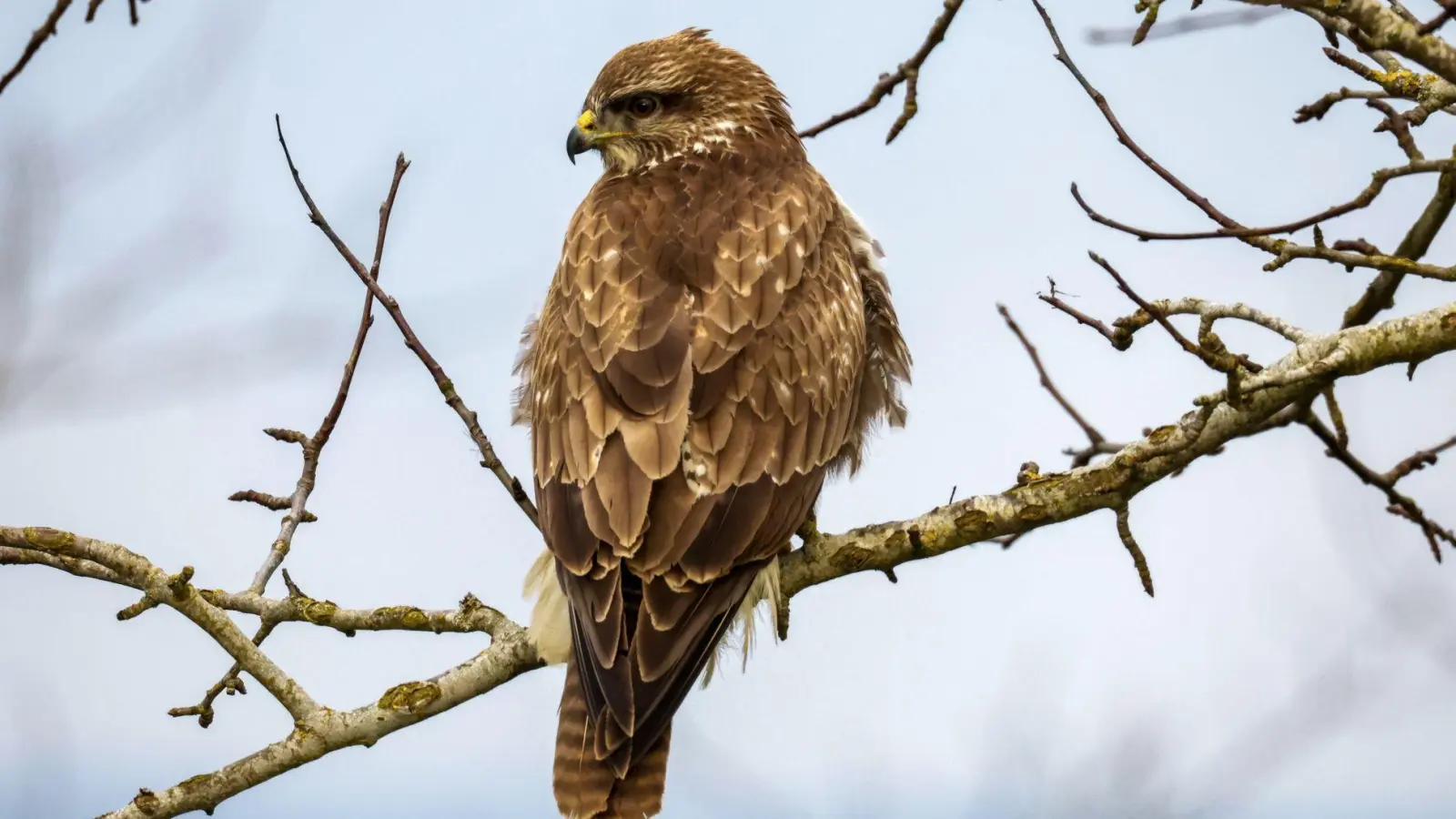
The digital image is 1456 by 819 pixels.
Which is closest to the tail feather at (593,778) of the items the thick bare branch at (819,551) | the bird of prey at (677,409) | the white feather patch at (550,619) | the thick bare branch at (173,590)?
the bird of prey at (677,409)

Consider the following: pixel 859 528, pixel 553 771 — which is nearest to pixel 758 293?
pixel 859 528

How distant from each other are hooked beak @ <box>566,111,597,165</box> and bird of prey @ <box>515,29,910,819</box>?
12.3 inches

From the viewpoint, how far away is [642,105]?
20.7 ft

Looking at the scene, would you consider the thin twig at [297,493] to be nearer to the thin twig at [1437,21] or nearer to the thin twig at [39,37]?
the thin twig at [39,37]

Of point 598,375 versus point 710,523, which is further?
point 598,375

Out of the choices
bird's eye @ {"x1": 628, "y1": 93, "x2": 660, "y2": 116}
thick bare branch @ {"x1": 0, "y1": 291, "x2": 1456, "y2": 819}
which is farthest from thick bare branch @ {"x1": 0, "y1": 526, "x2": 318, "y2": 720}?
bird's eye @ {"x1": 628, "y1": 93, "x2": 660, "y2": 116}

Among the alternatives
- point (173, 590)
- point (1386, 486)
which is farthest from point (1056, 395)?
point (173, 590)

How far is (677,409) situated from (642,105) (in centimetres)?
205

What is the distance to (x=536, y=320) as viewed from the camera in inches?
223

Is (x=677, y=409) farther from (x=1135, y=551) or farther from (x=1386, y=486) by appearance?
(x=1386, y=486)

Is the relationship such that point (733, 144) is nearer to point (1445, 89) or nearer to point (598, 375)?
point (598, 375)

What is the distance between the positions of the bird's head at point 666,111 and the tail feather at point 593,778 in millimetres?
2498

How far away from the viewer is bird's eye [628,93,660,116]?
6.30m

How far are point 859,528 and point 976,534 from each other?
14.9 inches
